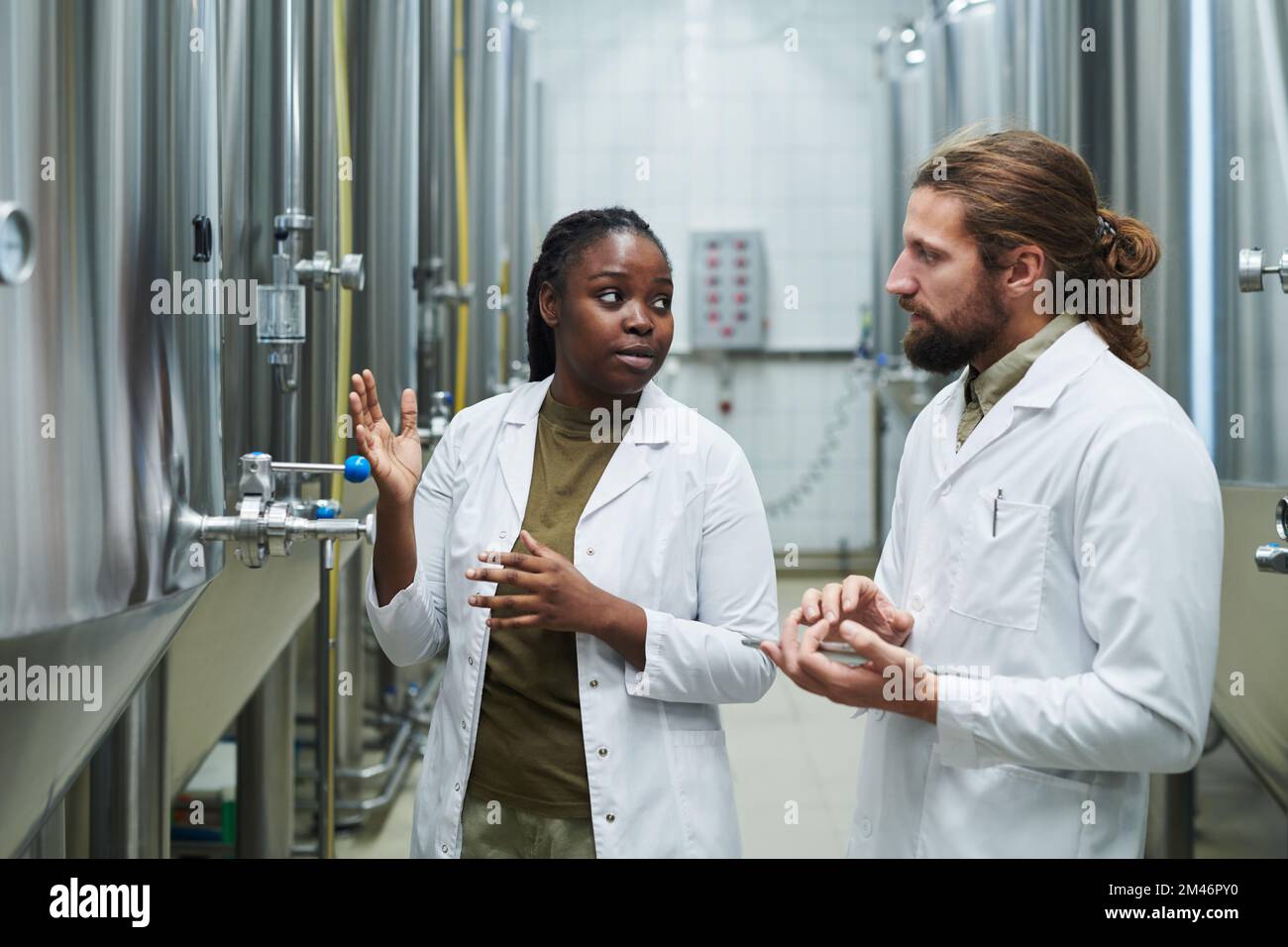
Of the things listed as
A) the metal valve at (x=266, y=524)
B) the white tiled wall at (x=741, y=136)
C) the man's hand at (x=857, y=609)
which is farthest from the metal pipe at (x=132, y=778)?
the white tiled wall at (x=741, y=136)

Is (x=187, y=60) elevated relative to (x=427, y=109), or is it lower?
lower

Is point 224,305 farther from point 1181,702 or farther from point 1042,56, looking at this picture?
point 1042,56

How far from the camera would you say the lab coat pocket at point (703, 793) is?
1398 millimetres

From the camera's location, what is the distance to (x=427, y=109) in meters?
3.13

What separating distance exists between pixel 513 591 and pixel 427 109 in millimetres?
2020

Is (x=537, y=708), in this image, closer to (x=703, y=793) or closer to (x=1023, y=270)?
(x=703, y=793)

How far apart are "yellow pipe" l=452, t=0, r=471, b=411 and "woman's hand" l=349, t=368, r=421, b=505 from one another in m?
2.16

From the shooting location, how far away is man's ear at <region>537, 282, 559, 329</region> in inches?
59.9

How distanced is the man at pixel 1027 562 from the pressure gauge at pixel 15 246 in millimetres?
761

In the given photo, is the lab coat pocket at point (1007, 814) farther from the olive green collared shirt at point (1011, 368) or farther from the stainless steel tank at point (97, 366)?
the stainless steel tank at point (97, 366)

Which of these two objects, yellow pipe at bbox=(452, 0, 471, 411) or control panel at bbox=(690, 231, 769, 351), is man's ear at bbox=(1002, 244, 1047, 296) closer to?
yellow pipe at bbox=(452, 0, 471, 411)

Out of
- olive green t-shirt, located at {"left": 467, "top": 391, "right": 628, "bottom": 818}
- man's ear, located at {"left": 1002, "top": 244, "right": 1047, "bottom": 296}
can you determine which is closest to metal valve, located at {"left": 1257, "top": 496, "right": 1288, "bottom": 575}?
man's ear, located at {"left": 1002, "top": 244, "right": 1047, "bottom": 296}

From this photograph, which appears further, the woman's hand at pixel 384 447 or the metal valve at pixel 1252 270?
the metal valve at pixel 1252 270
